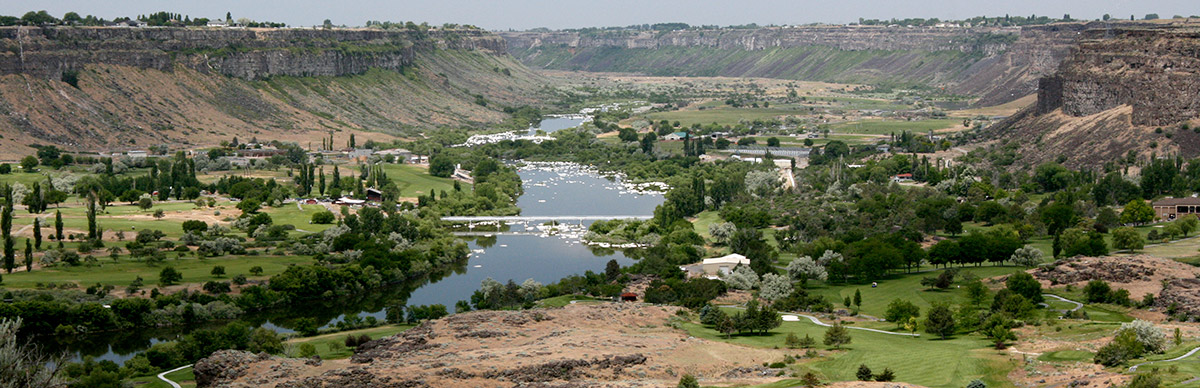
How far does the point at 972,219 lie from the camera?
278 ft

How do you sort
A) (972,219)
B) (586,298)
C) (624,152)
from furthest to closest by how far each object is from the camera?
(624,152)
(972,219)
(586,298)

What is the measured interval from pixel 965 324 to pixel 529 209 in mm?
51618

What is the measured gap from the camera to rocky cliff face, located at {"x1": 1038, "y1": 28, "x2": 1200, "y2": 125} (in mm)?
97875

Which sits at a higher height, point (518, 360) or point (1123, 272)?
point (1123, 272)

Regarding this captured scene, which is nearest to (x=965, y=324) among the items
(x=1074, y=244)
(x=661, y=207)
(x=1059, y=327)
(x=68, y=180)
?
(x=1059, y=327)

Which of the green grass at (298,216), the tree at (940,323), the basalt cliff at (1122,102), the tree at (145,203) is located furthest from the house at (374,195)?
the tree at (940,323)

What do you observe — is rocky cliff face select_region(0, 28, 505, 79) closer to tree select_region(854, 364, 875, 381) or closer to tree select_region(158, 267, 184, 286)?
tree select_region(158, 267, 184, 286)

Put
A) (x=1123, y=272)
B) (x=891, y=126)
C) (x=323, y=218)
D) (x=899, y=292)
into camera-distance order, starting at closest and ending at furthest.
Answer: (x=1123, y=272) < (x=899, y=292) < (x=323, y=218) < (x=891, y=126)

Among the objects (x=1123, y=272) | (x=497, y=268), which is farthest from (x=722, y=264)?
(x=1123, y=272)

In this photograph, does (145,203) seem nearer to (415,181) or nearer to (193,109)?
(415,181)

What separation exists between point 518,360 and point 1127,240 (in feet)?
119

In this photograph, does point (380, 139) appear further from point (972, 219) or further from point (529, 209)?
point (972, 219)

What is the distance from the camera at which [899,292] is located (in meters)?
63.4

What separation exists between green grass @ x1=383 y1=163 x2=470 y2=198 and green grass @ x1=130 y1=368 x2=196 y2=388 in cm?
5097
